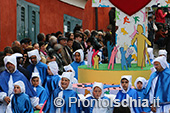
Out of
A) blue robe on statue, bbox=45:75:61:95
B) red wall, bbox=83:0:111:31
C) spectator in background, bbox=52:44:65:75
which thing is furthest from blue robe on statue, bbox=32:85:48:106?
red wall, bbox=83:0:111:31

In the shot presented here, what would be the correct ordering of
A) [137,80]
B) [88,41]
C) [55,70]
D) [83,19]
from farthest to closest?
[83,19] < [88,41] < [55,70] < [137,80]

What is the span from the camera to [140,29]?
12.9 meters

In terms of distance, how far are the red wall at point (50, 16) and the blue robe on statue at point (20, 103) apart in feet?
14.9

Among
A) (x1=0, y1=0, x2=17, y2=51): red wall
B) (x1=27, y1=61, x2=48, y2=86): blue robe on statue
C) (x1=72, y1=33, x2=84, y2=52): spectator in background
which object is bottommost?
(x1=27, y1=61, x2=48, y2=86): blue robe on statue

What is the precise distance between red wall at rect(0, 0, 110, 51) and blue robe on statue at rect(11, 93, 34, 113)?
4.53 meters

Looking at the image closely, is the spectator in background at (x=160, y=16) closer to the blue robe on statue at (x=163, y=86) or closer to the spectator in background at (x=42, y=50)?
the spectator in background at (x=42, y=50)

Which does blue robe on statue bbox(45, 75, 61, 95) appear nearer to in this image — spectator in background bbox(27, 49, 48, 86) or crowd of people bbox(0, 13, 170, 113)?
crowd of people bbox(0, 13, 170, 113)

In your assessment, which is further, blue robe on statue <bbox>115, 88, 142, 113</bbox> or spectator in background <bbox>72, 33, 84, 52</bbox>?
spectator in background <bbox>72, 33, 84, 52</bbox>

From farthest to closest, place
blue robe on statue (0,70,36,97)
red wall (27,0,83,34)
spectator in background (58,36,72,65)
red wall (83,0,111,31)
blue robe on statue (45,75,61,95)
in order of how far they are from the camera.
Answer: red wall (83,0,111,31)
red wall (27,0,83,34)
spectator in background (58,36,72,65)
blue robe on statue (45,75,61,95)
blue robe on statue (0,70,36,97)

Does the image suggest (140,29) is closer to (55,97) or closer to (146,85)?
(146,85)

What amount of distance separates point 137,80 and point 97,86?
1.85 m

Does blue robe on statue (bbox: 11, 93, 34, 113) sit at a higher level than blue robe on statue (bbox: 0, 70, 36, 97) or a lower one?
lower

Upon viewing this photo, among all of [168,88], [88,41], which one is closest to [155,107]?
[168,88]

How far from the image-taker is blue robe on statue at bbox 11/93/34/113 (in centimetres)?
1048
